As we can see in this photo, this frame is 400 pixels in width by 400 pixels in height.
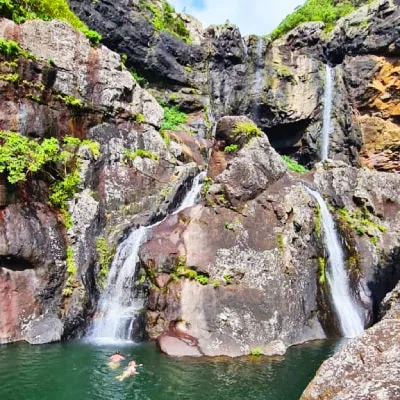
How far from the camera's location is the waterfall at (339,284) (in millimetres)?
18453

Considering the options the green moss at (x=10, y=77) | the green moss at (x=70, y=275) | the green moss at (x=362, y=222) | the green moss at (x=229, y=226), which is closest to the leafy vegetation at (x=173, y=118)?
the green moss at (x=10, y=77)

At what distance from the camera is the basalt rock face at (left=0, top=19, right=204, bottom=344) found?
643 inches

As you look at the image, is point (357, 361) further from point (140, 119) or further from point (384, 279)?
point (140, 119)

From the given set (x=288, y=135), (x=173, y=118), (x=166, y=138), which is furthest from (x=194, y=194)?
(x=288, y=135)

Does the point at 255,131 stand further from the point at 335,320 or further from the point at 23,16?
the point at 23,16

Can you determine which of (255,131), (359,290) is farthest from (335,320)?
(255,131)

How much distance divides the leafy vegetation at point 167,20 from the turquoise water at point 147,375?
25.3 m

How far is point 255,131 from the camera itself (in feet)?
67.1

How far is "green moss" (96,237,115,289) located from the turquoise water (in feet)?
10.7

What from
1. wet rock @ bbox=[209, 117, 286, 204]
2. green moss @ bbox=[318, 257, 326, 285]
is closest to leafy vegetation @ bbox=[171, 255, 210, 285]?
wet rock @ bbox=[209, 117, 286, 204]

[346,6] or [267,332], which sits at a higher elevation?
[346,6]

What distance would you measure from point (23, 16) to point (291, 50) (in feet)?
66.5

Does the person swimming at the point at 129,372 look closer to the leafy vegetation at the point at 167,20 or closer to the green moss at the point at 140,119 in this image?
the green moss at the point at 140,119

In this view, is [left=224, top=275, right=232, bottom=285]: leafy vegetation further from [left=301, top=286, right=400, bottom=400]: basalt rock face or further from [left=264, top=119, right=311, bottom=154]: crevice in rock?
[left=264, top=119, right=311, bottom=154]: crevice in rock
